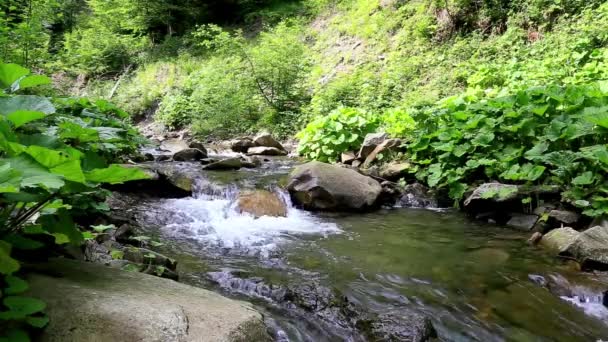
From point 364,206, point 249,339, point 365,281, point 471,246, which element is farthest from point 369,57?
point 249,339

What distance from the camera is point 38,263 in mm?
2297

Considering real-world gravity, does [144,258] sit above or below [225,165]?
above

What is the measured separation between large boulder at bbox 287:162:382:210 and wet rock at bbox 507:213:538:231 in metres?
1.97

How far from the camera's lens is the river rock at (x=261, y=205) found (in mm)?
6801

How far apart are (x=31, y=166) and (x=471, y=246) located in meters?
4.66

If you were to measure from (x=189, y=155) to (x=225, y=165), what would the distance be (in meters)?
1.87

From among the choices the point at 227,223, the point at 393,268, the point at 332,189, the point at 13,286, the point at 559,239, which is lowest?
the point at 227,223

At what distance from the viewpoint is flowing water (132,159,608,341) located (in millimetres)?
3396

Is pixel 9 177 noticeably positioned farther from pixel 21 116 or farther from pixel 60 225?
pixel 60 225

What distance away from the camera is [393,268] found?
4500 mm

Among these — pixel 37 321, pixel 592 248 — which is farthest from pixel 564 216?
pixel 37 321

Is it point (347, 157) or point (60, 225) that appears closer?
point (60, 225)

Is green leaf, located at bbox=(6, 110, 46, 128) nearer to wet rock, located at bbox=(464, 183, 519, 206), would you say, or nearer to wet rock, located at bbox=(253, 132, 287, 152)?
wet rock, located at bbox=(464, 183, 519, 206)

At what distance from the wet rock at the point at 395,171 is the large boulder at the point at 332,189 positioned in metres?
→ 0.71
